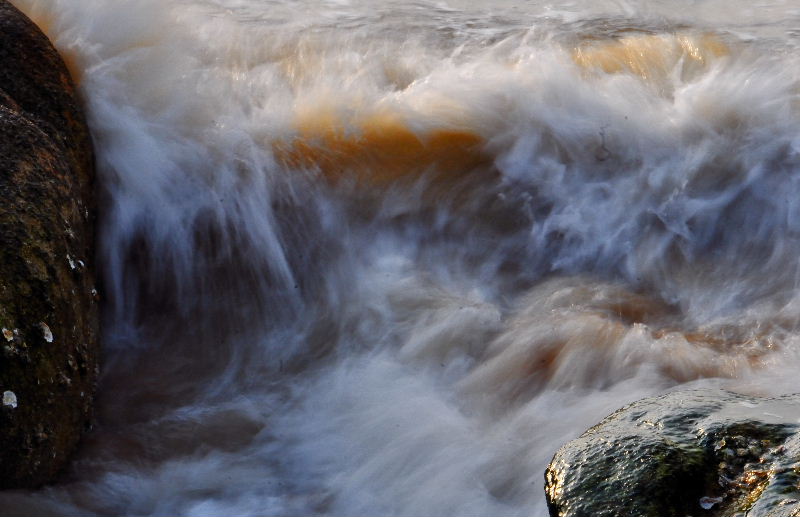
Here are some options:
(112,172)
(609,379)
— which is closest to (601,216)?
(609,379)

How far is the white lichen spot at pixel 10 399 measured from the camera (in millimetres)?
2959

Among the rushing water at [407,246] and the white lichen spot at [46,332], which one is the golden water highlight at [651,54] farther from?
the white lichen spot at [46,332]

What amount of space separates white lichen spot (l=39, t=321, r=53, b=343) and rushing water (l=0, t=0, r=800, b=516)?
51cm

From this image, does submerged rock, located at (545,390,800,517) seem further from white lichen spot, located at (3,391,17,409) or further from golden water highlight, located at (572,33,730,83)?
golden water highlight, located at (572,33,730,83)

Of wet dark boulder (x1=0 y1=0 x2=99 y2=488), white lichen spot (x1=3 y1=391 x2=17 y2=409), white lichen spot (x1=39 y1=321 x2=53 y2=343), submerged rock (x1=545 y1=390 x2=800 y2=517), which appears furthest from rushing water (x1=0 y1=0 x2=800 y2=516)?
submerged rock (x1=545 y1=390 x2=800 y2=517)

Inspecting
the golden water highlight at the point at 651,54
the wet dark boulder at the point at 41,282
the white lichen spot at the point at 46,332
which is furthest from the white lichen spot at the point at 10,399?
the golden water highlight at the point at 651,54

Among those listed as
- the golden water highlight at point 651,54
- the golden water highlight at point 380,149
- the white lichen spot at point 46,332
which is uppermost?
the golden water highlight at point 651,54

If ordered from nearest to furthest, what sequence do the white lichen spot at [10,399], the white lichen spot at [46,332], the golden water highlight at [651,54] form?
the white lichen spot at [10,399] < the white lichen spot at [46,332] < the golden water highlight at [651,54]

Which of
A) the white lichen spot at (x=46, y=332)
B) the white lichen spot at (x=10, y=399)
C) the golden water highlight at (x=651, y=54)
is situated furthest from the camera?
the golden water highlight at (x=651, y=54)

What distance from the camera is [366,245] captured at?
14.3ft

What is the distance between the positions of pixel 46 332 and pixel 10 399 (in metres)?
0.31

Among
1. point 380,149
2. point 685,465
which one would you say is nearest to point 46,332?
point 380,149

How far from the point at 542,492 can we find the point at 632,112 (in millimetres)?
2313

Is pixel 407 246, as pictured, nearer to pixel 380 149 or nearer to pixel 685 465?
pixel 380 149
